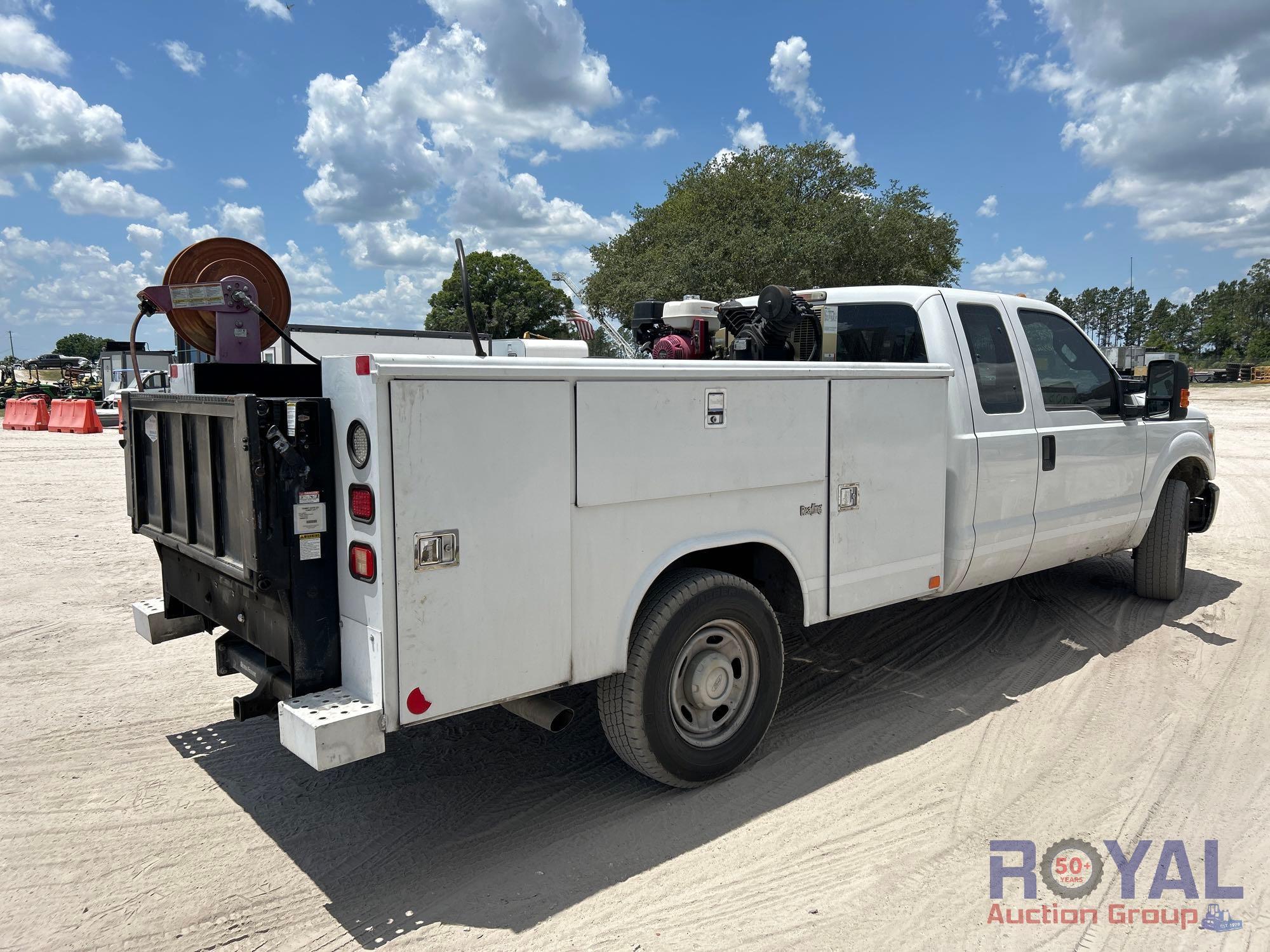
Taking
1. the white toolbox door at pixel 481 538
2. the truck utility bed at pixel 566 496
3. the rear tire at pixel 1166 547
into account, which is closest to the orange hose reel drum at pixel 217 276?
the truck utility bed at pixel 566 496

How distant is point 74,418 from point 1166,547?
2813 centimetres

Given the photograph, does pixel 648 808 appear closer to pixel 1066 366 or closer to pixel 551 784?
pixel 551 784

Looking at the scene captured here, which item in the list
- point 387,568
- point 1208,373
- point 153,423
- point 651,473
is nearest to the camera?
point 387,568

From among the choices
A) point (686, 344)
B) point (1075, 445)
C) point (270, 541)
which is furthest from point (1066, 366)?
point (270, 541)

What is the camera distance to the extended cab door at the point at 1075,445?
5.57m

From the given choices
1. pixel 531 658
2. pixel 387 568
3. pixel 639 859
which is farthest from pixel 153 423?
pixel 639 859

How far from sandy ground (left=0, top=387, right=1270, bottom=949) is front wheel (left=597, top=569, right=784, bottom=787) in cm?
22

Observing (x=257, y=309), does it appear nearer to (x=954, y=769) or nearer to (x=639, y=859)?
(x=639, y=859)

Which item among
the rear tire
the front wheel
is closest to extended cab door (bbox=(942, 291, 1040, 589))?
the front wheel

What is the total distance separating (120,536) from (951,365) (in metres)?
9.23

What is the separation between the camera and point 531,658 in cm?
336

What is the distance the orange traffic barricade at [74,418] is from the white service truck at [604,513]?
25.5 meters

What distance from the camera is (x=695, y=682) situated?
395 centimetres

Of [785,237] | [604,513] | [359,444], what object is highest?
[785,237]
